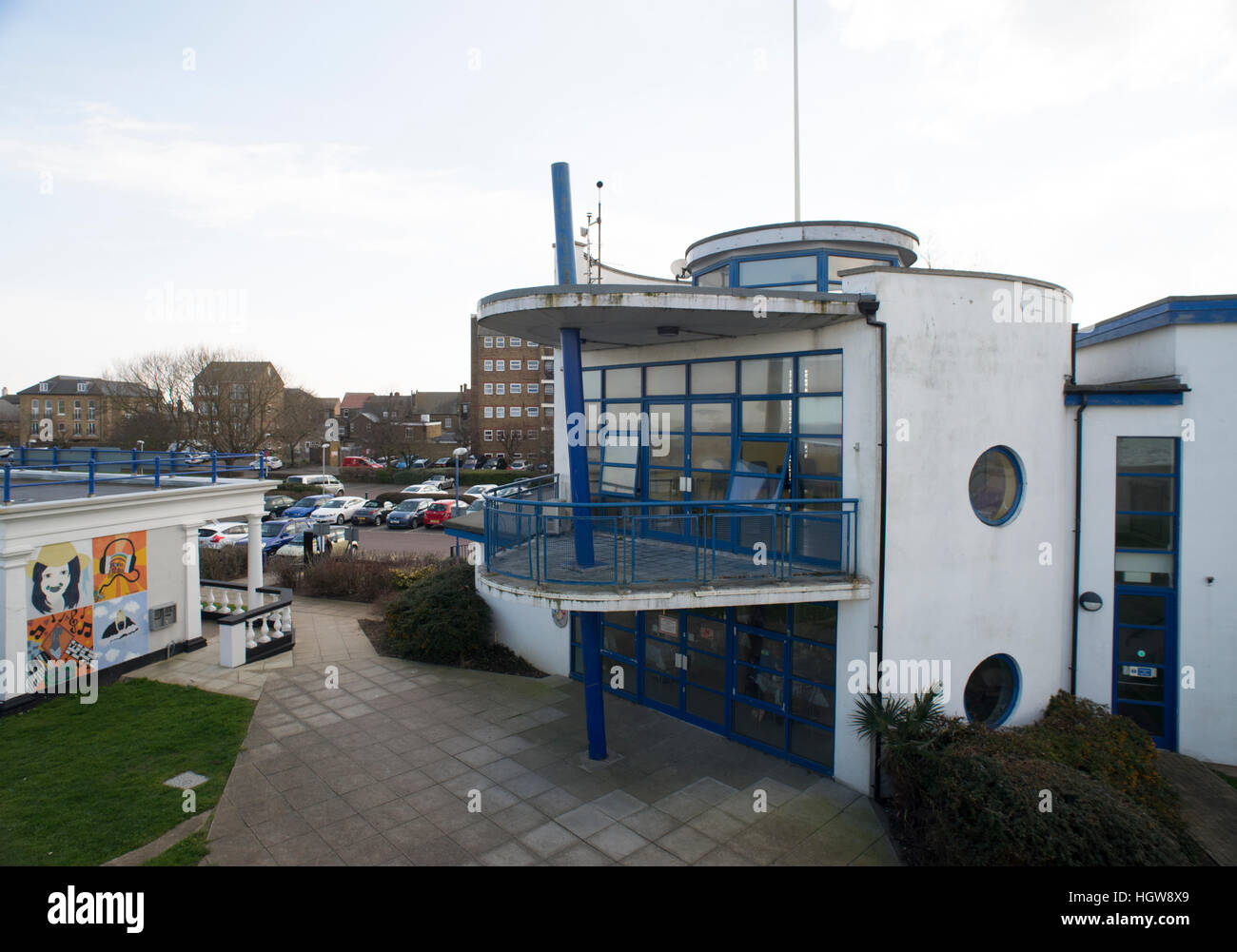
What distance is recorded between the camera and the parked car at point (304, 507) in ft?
111

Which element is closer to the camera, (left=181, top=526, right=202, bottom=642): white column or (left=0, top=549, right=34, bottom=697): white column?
(left=0, top=549, right=34, bottom=697): white column

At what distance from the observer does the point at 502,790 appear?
852 centimetres

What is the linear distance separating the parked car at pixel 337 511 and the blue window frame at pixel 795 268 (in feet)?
87.6

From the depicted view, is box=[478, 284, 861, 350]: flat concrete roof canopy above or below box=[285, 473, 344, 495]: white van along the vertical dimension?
above

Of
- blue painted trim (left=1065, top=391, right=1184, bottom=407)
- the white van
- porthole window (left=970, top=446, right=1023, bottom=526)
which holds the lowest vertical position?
the white van

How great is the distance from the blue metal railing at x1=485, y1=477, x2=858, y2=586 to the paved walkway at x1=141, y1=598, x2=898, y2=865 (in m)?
2.62

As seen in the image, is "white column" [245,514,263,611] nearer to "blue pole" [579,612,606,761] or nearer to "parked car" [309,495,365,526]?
"blue pole" [579,612,606,761]

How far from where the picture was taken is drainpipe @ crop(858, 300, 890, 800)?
8297mm

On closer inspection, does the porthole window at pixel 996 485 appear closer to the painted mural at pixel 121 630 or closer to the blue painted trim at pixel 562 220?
the blue painted trim at pixel 562 220

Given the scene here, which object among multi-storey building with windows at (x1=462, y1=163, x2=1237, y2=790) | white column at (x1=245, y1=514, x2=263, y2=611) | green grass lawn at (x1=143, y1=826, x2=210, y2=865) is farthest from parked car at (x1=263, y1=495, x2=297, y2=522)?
green grass lawn at (x1=143, y1=826, x2=210, y2=865)

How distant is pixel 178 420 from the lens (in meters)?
42.7

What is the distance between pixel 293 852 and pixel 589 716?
3.72 meters
